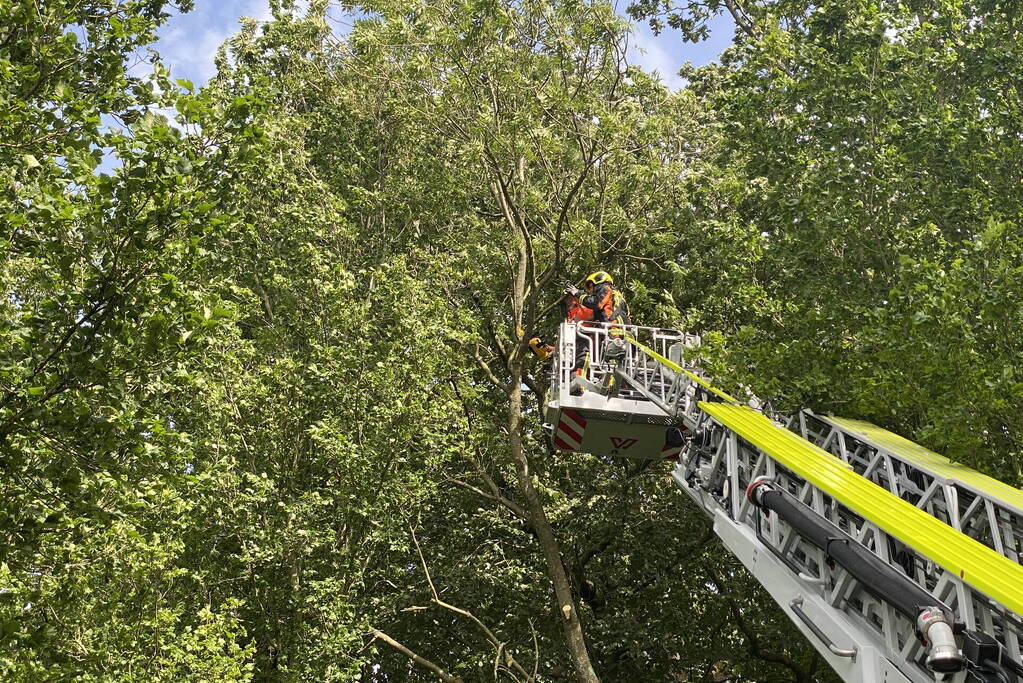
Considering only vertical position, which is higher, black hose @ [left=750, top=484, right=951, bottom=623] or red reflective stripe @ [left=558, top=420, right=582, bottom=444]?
red reflective stripe @ [left=558, top=420, right=582, bottom=444]

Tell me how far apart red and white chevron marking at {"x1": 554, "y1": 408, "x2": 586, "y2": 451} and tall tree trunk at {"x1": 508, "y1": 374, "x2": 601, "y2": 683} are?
1815 millimetres

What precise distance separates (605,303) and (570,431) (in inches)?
128

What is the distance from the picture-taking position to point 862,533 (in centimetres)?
708

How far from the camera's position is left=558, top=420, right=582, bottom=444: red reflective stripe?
45.0 ft

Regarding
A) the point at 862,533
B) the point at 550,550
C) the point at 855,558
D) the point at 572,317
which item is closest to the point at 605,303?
the point at 572,317

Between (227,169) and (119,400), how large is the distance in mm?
2167

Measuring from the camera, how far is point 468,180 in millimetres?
18969

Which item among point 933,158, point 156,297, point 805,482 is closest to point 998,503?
point 805,482

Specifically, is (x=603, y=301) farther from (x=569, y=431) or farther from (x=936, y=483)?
(x=936, y=483)

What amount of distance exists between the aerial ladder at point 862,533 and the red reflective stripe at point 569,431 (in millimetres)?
1629

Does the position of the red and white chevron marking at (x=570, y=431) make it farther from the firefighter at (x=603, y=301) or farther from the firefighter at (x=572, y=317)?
the firefighter at (x=603, y=301)

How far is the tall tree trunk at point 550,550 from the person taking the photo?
14.5 meters

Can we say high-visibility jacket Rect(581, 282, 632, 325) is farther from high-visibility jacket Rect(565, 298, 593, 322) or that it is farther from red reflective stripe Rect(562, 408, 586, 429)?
red reflective stripe Rect(562, 408, 586, 429)

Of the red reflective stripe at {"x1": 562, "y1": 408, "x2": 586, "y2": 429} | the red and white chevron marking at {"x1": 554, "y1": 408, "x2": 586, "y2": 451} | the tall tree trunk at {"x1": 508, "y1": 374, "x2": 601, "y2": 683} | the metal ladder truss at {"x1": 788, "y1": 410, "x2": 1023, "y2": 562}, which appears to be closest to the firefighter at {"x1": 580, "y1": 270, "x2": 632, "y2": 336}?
the tall tree trunk at {"x1": 508, "y1": 374, "x2": 601, "y2": 683}
